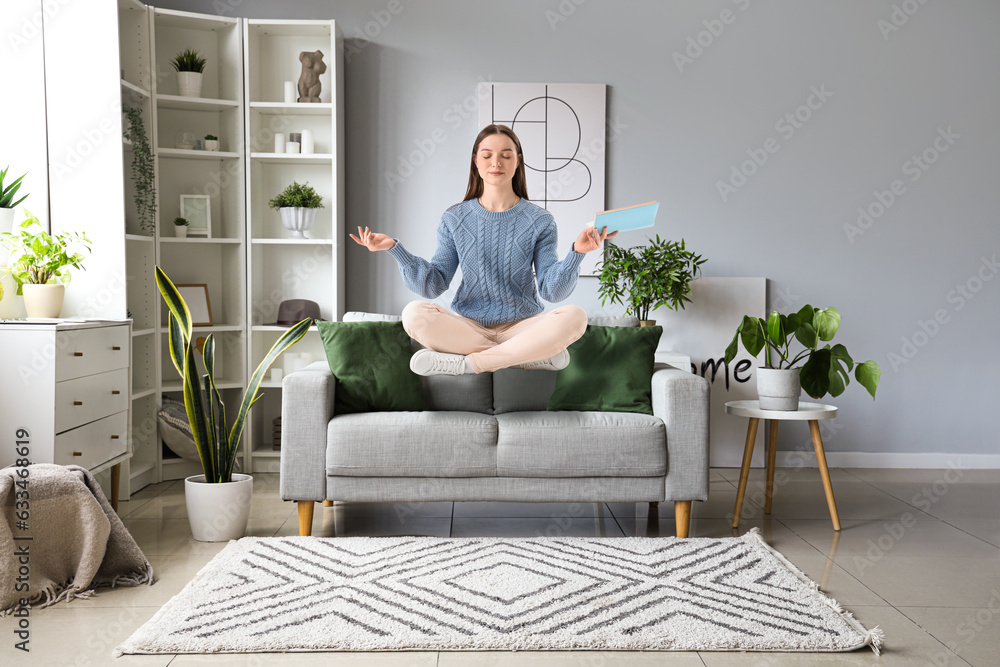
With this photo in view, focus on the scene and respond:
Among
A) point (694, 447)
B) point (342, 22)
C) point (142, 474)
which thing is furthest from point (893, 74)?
point (142, 474)

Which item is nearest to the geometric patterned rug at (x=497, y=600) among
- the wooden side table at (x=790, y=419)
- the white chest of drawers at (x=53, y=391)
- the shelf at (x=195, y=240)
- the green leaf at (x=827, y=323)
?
the wooden side table at (x=790, y=419)

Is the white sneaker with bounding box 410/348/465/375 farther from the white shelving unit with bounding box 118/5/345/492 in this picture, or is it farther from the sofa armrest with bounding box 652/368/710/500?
the white shelving unit with bounding box 118/5/345/492

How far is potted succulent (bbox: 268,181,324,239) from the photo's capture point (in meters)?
3.83

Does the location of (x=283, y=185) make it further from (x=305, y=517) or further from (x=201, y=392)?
(x=305, y=517)

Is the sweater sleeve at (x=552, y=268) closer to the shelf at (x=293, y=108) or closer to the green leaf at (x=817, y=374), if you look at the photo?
the green leaf at (x=817, y=374)

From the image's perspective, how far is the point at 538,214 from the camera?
10.1 ft

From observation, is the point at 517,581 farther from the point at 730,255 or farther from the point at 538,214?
the point at 730,255

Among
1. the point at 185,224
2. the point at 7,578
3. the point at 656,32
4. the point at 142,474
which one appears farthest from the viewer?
the point at 656,32

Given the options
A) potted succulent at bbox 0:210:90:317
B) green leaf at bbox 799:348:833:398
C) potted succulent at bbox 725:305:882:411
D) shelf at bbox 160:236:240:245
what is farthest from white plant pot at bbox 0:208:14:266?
green leaf at bbox 799:348:833:398

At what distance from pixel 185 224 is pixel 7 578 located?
212 cm

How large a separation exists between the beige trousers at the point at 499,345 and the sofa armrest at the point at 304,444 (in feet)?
1.38

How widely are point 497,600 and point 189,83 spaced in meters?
2.90

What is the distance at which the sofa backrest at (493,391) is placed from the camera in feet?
9.91

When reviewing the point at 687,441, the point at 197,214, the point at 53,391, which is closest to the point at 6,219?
the point at 53,391
